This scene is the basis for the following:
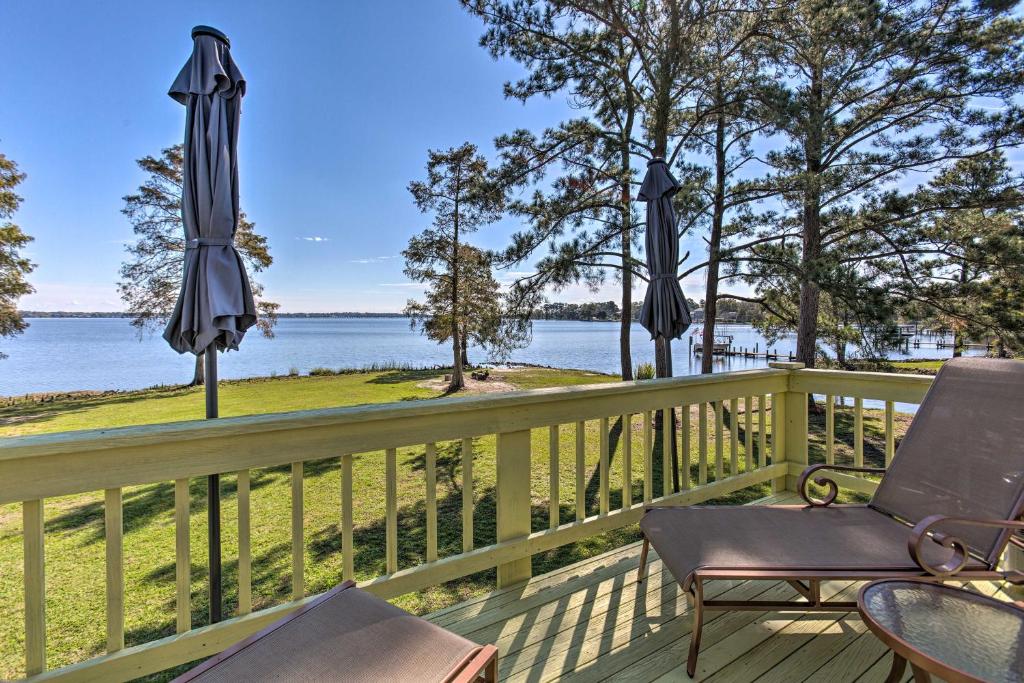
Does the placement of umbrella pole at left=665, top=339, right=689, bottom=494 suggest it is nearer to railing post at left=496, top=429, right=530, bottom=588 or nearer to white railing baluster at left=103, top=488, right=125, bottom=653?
railing post at left=496, top=429, right=530, bottom=588

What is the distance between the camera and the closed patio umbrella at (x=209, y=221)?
1.83 m

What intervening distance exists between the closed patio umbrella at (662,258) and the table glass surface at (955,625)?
2073 millimetres

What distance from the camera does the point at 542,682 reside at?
174 cm

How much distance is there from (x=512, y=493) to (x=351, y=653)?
119cm

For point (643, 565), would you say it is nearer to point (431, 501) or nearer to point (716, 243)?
point (431, 501)

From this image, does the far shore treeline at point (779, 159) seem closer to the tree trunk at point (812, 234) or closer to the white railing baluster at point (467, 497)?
the tree trunk at point (812, 234)

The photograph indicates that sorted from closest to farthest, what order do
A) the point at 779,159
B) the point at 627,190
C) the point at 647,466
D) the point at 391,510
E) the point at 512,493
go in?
the point at 391,510 < the point at 512,493 < the point at 647,466 < the point at 627,190 < the point at 779,159

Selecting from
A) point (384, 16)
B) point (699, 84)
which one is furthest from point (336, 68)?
point (699, 84)

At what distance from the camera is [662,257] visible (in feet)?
12.1

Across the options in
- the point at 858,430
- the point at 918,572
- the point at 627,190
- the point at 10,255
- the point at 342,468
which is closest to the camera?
the point at 918,572

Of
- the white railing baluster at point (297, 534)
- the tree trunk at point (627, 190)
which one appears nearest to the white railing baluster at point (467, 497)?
the white railing baluster at point (297, 534)

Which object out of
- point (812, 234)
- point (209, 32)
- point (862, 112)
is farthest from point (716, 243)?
point (209, 32)

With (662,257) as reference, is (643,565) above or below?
below

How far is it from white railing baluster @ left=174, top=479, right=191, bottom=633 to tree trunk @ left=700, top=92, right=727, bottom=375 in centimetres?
759
